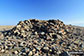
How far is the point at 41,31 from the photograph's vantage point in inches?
579

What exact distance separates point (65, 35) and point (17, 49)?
7.14m

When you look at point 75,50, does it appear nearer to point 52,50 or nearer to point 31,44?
point 52,50

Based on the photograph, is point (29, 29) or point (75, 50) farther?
point (29, 29)

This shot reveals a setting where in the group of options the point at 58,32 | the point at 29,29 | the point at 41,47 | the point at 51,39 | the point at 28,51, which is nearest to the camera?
the point at 28,51

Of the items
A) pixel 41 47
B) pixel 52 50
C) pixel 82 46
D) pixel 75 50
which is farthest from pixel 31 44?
pixel 82 46

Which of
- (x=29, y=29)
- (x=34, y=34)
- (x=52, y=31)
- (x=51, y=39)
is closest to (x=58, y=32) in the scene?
(x=52, y=31)

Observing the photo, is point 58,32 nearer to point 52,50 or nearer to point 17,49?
point 52,50

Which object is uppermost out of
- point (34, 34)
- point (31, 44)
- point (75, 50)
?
point (34, 34)

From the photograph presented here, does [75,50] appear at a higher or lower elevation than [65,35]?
lower

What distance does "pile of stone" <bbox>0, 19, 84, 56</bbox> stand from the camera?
1032 centimetres

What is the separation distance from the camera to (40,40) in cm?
1267

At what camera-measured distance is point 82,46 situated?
1132 centimetres

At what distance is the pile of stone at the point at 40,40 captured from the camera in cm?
1032

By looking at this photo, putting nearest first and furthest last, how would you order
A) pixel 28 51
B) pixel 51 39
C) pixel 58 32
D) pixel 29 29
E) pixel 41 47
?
pixel 28 51, pixel 41 47, pixel 51 39, pixel 58 32, pixel 29 29
